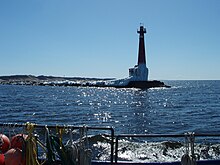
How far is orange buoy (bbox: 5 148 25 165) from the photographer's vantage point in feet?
13.8

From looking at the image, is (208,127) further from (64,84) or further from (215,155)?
(64,84)

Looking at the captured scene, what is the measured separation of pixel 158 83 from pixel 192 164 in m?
85.0

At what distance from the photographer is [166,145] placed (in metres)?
14.1

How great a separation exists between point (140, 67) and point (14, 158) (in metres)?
68.6

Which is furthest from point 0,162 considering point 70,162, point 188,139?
point 188,139

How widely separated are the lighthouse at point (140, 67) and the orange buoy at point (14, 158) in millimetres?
67150

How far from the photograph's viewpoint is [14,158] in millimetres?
4238

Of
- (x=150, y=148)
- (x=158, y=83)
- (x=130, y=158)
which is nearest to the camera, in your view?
(x=130, y=158)

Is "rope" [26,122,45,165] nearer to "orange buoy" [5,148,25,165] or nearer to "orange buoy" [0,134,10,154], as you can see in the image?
"orange buoy" [5,148,25,165]

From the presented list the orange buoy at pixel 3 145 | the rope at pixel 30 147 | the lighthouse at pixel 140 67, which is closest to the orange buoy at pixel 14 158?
the rope at pixel 30 147

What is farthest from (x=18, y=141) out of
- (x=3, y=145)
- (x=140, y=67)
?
(x=140, y=67)

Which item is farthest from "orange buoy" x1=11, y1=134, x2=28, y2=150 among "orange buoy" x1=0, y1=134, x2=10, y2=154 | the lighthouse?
the lighthouse

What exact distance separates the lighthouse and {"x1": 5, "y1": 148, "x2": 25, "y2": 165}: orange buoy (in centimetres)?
6715

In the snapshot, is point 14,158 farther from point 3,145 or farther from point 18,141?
point 3,145
